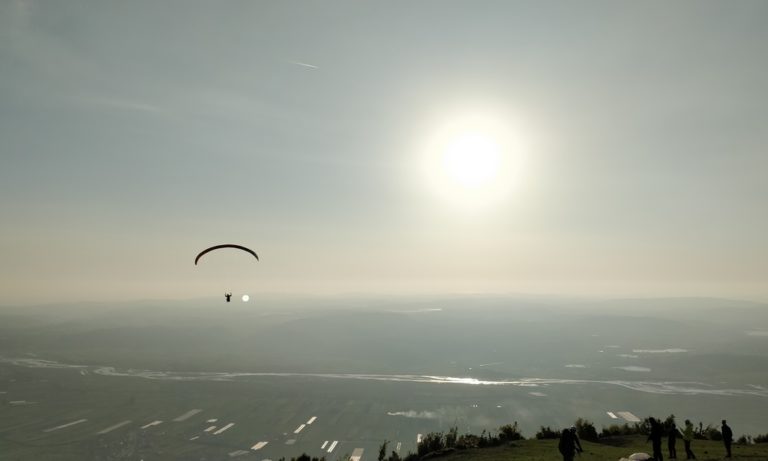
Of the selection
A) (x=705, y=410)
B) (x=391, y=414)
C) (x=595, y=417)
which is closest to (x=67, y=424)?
(x=391, y=414)

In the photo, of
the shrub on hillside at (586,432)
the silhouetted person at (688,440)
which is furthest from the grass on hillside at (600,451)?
the shrub on hillside at (586,432)

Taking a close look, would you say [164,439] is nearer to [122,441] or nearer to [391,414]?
[122,441]

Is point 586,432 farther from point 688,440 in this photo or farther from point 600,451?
point 688,440

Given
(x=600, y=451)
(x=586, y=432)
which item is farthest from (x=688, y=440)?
(x=586, y=432)

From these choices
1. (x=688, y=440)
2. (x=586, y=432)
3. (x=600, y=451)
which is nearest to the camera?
(x=688, y=440)

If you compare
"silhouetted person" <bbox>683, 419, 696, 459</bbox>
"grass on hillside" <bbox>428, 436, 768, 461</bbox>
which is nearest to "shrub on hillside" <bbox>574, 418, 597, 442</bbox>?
"grass on hillside" <bbox>428, 436, 768, 461</bbox>

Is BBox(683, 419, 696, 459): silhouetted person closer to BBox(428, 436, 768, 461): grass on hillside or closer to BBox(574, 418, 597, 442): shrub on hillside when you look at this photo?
BBox(428, 436, 768, 461): grass on hillside

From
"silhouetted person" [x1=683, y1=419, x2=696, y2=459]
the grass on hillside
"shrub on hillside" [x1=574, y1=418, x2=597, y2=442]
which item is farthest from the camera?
"shrub on hillside" [x1=574, y1=418, x2=597, y2=442]

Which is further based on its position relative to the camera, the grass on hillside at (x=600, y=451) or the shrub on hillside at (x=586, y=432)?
the shrub on hillside at (x=586, y=432)

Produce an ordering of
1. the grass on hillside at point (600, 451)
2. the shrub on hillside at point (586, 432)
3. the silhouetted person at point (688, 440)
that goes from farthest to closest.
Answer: the shrub on hillside at point (586, 432) < the grass on hillside at point (600, 451) < the silhouetted person at point (688, 440)

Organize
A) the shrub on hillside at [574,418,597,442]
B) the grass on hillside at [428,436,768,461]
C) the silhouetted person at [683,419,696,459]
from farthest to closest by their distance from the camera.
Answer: the shrub on hillside at [574,418,597,442]
the grass on hillside at [428,436,768,461]
the silhouetted person at [683,419,696,459]

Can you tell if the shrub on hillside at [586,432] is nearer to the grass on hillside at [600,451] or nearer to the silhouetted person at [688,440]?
the grass on hillside at [600,451]

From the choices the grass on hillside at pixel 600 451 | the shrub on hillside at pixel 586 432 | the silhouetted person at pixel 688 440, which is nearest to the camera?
the silhouetted person at pixel 688 440
